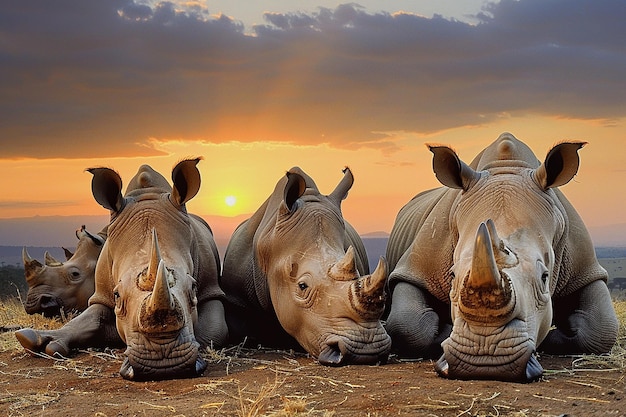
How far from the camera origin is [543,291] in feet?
20.0

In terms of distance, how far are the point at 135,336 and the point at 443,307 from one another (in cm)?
297

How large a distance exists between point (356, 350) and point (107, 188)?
2798 mm

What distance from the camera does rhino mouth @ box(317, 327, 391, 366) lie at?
680cm

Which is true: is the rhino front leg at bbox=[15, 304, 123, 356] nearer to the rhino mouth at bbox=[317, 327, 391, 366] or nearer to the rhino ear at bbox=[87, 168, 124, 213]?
the rhino ear at bbox=[87, 168, 124, 213]

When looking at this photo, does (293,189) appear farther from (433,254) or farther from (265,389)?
(265,389)

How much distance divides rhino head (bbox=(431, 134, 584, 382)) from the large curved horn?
5.33 ft

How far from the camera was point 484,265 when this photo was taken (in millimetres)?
5359

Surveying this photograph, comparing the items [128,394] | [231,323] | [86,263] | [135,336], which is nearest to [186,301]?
[135,336]

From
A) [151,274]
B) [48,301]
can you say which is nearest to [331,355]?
[151,274]

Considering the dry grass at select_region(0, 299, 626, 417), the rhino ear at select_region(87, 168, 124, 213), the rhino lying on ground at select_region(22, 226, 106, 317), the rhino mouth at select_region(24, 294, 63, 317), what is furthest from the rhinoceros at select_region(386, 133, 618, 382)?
the rhino mouth at select_region(24, 294, 63, 317)

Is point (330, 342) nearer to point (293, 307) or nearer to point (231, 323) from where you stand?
point (293, 307)

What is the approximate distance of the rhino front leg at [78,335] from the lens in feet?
26.5

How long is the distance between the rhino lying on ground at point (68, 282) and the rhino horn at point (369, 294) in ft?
17.3

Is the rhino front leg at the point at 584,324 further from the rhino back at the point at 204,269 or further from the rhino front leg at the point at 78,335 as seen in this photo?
the rhino front leg at the point at 78,335
